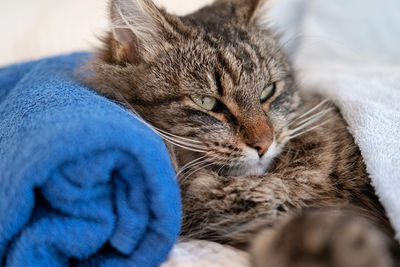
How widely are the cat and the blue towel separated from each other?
215 mm

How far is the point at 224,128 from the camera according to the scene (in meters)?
1.01

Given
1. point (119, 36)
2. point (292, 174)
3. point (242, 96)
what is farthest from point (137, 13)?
point (292, 174)

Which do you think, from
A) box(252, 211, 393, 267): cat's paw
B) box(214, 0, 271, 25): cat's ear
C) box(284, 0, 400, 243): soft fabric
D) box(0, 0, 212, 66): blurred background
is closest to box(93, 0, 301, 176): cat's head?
box(214, 0, 271, 25): cat's ear

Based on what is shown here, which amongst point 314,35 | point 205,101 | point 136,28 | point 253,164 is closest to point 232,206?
point 253,164

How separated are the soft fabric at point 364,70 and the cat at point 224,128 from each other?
0.31 ft

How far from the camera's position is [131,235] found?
2.44ft

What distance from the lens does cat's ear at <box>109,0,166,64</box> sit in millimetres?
1065

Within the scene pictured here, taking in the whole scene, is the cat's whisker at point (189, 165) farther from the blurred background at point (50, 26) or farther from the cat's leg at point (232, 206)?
the blurred background at point (50, 26)

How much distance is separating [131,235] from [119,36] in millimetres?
605

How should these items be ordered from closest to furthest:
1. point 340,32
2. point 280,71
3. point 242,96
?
point 242,96 < point 280,71 < point 340,32

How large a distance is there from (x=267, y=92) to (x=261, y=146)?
0.23 m

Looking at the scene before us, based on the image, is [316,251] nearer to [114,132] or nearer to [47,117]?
[114,132]

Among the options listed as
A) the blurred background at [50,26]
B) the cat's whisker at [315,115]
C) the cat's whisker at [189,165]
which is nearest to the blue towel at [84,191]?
the cat's whisker at [189,165]

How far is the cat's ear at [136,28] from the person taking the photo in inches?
41.9
